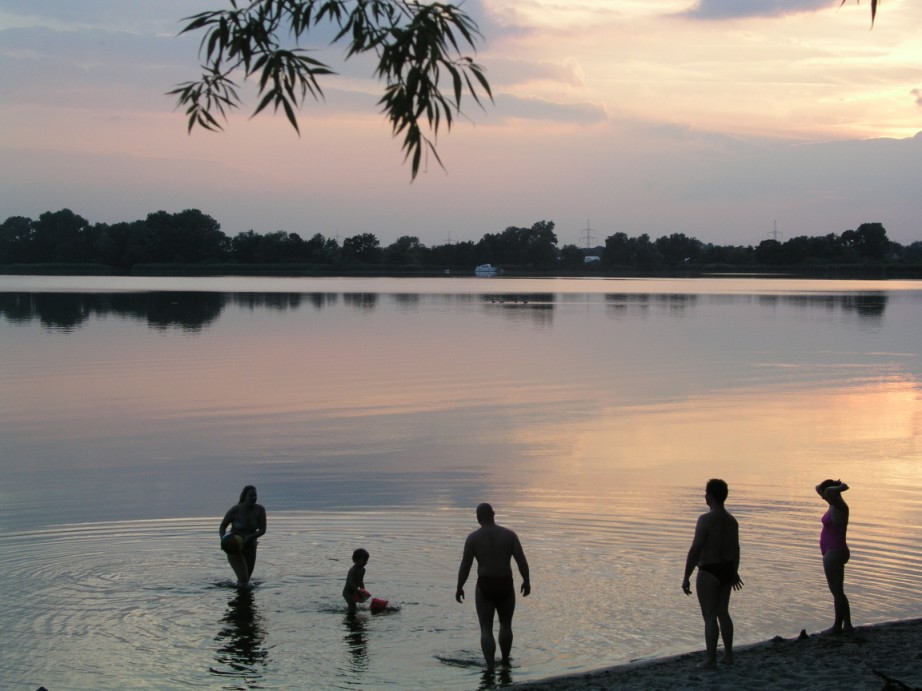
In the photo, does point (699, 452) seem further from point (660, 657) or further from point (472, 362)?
point (472, 362)

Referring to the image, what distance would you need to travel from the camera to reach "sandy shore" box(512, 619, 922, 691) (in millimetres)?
9445

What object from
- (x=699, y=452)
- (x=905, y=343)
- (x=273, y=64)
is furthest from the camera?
(x=905, y=343)

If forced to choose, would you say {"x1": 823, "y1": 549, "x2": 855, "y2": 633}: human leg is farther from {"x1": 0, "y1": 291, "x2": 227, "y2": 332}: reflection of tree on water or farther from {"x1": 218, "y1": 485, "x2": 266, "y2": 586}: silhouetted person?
{"x1": 0, "y1": 291, "x2": 227, "y2": 332}: reflection of tree on water

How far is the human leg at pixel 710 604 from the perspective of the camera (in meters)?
9.91

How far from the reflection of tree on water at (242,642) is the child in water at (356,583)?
3.31 feet

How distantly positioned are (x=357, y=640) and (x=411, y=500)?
6225 mm

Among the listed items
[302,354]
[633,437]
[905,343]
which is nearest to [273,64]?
[633,437]

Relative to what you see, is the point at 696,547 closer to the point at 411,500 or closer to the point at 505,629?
the point at 505,629

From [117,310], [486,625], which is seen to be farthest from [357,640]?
[117,310]

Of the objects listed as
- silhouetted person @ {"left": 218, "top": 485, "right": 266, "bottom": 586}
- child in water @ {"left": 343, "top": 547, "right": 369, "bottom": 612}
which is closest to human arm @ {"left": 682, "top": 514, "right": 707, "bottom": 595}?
child in water @ {"left": 343, "top": 547, "right": 369, "bottom": 612}

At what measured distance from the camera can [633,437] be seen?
2428 centimetres

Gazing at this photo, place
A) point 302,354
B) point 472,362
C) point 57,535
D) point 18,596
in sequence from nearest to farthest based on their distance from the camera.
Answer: point 18,596 < point 57,535 < point 472,362 < point 302,354

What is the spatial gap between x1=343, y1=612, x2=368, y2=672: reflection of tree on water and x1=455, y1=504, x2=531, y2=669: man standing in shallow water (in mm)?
1335

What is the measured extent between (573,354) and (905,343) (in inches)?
680
